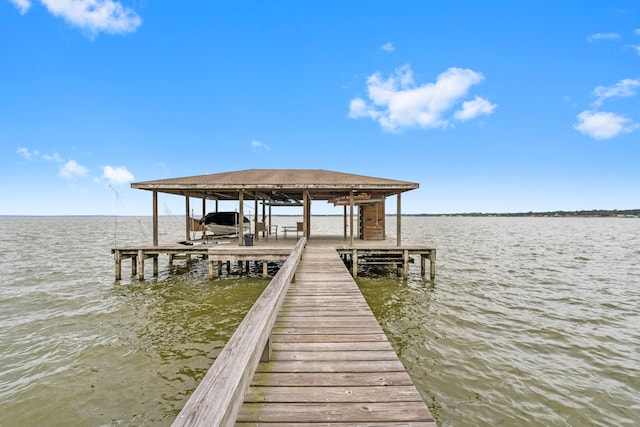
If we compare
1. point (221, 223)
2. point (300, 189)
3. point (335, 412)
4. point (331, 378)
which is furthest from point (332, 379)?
point (221, 223)

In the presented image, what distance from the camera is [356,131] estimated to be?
98.2 feet

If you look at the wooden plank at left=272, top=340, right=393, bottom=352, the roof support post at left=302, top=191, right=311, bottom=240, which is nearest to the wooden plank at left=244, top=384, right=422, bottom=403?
the wooden plank at left=272, top=340, right=393, bottom=352

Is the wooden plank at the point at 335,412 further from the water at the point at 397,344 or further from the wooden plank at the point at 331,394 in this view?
the water at the point at 397,344

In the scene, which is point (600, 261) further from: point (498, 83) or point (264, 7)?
point (264, 7)

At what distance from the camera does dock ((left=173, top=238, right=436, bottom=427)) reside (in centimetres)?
153

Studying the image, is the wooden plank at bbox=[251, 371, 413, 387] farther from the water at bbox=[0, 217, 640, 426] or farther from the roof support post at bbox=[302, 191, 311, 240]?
the roof support post at bbox=[302, 191, 311, 240]

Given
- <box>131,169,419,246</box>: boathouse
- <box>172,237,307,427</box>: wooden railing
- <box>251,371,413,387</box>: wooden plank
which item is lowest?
<box>251,371,413,387</box>: wooden plank

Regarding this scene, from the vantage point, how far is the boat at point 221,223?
46.2 ft

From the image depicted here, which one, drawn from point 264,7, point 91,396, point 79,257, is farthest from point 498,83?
point 79,257

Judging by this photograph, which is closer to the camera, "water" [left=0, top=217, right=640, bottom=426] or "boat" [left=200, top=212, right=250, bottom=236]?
"water" [left=0, top=217, right=640, bottom=426]

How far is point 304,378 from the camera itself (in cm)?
257

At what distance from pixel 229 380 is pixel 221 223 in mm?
14107

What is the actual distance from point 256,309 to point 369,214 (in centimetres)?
1182

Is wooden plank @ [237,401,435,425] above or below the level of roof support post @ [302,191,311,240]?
below
